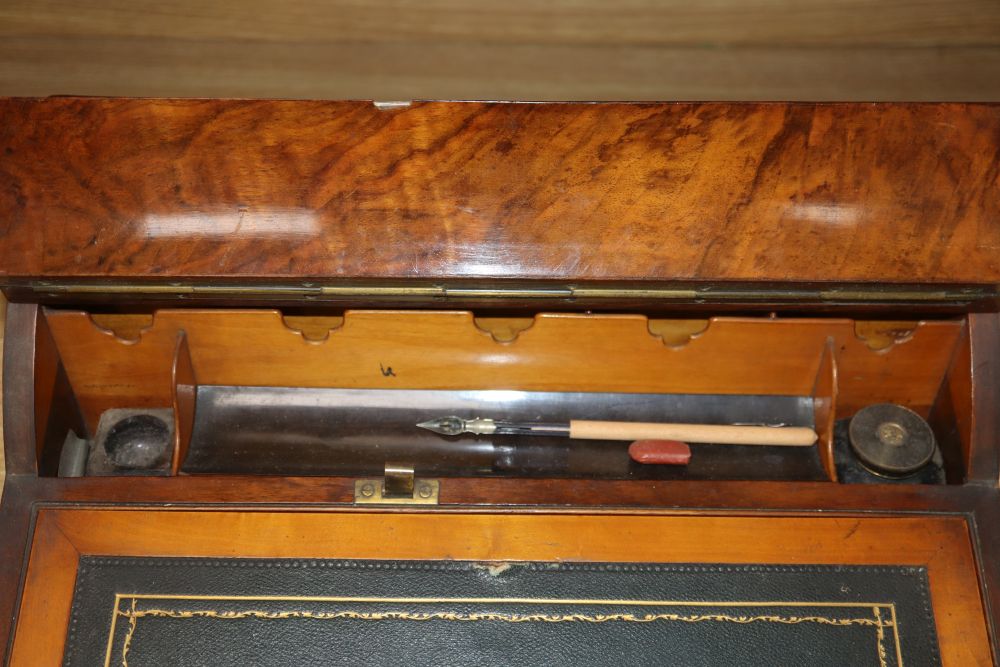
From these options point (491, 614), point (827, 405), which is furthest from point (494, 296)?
point (827, 405)

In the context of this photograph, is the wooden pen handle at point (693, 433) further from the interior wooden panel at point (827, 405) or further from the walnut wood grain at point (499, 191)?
the walnut wood grain at point (499, 191)

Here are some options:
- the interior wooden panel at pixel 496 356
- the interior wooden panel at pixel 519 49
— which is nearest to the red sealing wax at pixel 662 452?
the interior wooden panel at pixel 496 356

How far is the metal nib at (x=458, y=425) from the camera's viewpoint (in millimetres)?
1489

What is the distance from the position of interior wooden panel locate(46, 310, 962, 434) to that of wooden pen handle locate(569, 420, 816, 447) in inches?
3.6

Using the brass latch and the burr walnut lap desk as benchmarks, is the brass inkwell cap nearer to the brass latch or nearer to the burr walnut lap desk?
the burr walnut lap desk

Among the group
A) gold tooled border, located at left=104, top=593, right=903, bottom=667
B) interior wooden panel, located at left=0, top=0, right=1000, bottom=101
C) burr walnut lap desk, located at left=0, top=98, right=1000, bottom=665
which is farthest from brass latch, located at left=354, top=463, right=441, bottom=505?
interior wooden panel, located at left=0, top=0, right=1000, bottom=101

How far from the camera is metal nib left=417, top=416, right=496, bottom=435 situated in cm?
149

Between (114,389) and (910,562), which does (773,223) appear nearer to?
(910,562)

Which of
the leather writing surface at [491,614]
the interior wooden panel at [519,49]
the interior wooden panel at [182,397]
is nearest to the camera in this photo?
the leather writing surface at [491,614]

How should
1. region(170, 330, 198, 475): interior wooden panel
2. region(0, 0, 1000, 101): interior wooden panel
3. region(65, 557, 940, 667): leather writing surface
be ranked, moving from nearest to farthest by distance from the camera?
region(65, 557, 940, 667): leather writing surface
region(170, 330, 198, 475): interior wooden panel
region(0, 0, 1000, 101): interior wooden panel

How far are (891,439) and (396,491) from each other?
0.74 m

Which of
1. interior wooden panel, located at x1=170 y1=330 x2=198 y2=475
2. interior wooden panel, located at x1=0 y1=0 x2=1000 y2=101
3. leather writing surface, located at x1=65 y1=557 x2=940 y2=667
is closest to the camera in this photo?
leather writing surface, located at x1=65 y1=557 x2=940 y2=667

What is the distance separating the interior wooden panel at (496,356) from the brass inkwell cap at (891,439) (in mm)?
52

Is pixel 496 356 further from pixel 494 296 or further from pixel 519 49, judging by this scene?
pixel 519 49
